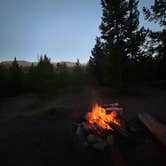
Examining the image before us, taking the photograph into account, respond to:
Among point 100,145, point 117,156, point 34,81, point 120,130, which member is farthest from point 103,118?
point 34,81

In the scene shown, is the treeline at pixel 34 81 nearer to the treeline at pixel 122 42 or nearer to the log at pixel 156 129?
the treeline at pixel 122 42

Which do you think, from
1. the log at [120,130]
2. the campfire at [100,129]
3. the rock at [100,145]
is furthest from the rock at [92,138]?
the log at [120,130]

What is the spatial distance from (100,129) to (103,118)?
2.61ft

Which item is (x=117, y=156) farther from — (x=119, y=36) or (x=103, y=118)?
(x=119, y=36)

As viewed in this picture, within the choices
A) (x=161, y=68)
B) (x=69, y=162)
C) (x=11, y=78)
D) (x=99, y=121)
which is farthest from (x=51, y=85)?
(x=69, y=162)

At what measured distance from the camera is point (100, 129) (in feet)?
26.5

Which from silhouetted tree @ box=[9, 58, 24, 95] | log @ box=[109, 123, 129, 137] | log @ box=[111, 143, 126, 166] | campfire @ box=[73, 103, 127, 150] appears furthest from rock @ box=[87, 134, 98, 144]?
silhouetted tree @ box=[9, 58, 24, 95]

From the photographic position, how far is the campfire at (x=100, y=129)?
7707 millimetres

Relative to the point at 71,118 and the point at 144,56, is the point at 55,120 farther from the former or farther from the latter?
the point at 144,56

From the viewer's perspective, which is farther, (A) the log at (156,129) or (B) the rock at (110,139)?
(B) the rock at (110,139)

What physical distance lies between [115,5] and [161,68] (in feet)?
36.8

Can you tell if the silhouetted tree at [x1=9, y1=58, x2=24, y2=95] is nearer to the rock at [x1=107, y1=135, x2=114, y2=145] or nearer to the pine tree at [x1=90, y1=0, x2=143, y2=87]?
the pine tree at [x1=90, y1=0, x2=143, y2=87]

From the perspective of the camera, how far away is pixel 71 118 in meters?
11.8

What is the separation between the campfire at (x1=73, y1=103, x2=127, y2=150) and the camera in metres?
7.71
